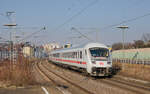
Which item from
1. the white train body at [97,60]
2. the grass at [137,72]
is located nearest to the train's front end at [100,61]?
the white train body at [97,60]

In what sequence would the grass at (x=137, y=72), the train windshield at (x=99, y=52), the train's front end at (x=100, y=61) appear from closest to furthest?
the train's front end at (x=100, y=61) < the train windshield at (x=99, y=52) < the grass at (x=137, y=72)

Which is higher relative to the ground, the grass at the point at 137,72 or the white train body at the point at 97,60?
the white train body at the point at 97,60

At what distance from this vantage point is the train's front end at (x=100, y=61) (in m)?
20.8

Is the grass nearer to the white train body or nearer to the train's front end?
the train's front end

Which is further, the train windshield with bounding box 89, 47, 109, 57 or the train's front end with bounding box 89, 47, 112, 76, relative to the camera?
the train windshield with bounding box 89, 47, 109, 57

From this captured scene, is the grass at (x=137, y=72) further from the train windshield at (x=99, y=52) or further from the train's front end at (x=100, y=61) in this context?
the train windshield at (x=99, y=52)

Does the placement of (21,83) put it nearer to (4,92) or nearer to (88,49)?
(4,92)

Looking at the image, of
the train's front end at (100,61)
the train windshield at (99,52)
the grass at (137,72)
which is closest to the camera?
the train's front end at (100,61)

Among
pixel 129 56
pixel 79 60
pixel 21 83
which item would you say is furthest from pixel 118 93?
pixel 129 56

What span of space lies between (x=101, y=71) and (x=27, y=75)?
748 cm

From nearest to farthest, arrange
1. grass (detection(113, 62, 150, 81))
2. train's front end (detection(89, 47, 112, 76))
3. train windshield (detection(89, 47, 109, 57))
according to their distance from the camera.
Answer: train's front end (detection(89, 47, 112, 76))
train windshield (detection(89, 47, 109, 57))
grass (detection(113, 62, 150, 81))

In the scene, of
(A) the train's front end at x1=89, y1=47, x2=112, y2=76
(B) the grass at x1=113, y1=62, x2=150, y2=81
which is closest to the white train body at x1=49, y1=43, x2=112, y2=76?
(A) the train's front end at x1=89, y1=47, x2=112, y2=76

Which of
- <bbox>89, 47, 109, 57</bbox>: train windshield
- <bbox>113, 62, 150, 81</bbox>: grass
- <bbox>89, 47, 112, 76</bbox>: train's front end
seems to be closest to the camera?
<bbox>89, 47, 112, 76</bbox>: train's front end

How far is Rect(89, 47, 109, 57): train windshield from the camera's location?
21578mm
